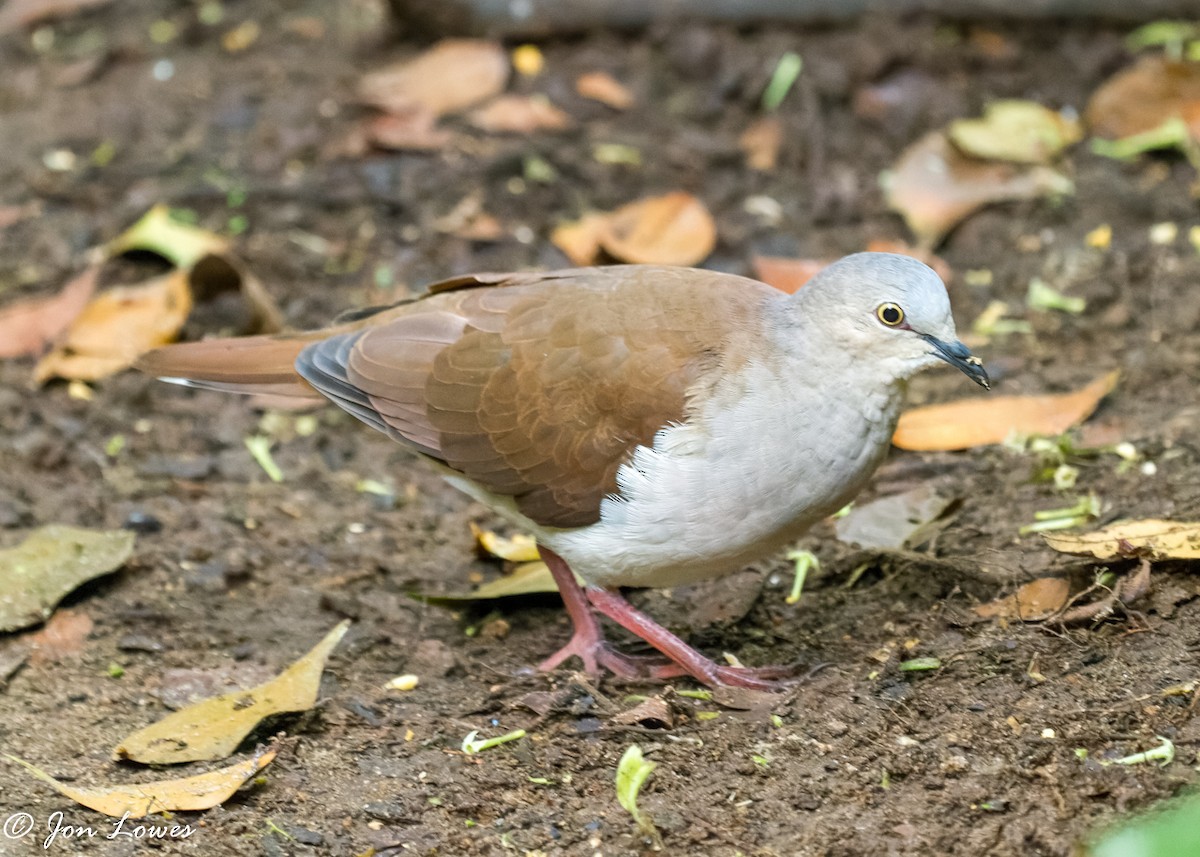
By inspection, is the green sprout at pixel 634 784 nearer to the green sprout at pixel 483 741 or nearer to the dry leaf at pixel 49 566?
the green sprout at pixel 483 741

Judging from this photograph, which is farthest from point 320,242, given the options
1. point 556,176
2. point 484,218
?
point 556,176

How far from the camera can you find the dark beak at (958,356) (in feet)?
11.6

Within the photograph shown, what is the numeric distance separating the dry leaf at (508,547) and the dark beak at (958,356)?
164 cm

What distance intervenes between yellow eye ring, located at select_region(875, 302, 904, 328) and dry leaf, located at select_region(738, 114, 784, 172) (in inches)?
127

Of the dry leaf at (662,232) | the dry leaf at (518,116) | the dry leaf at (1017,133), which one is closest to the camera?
the dry leaf at (662,232)

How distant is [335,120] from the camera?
22.9 ft

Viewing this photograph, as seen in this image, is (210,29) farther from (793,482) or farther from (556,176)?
(793,482)

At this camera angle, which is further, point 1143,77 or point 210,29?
point 210,29

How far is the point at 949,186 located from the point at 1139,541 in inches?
119

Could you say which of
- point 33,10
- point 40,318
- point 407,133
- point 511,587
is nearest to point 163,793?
point 511,587

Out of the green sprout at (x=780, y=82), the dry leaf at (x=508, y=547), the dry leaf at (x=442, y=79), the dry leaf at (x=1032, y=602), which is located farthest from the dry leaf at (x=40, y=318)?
the dry leaf at (x=1032, y=602)

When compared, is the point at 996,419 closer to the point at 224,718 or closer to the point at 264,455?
the point at 264,455

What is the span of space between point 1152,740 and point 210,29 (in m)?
6.52

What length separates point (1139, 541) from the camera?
369 cm
